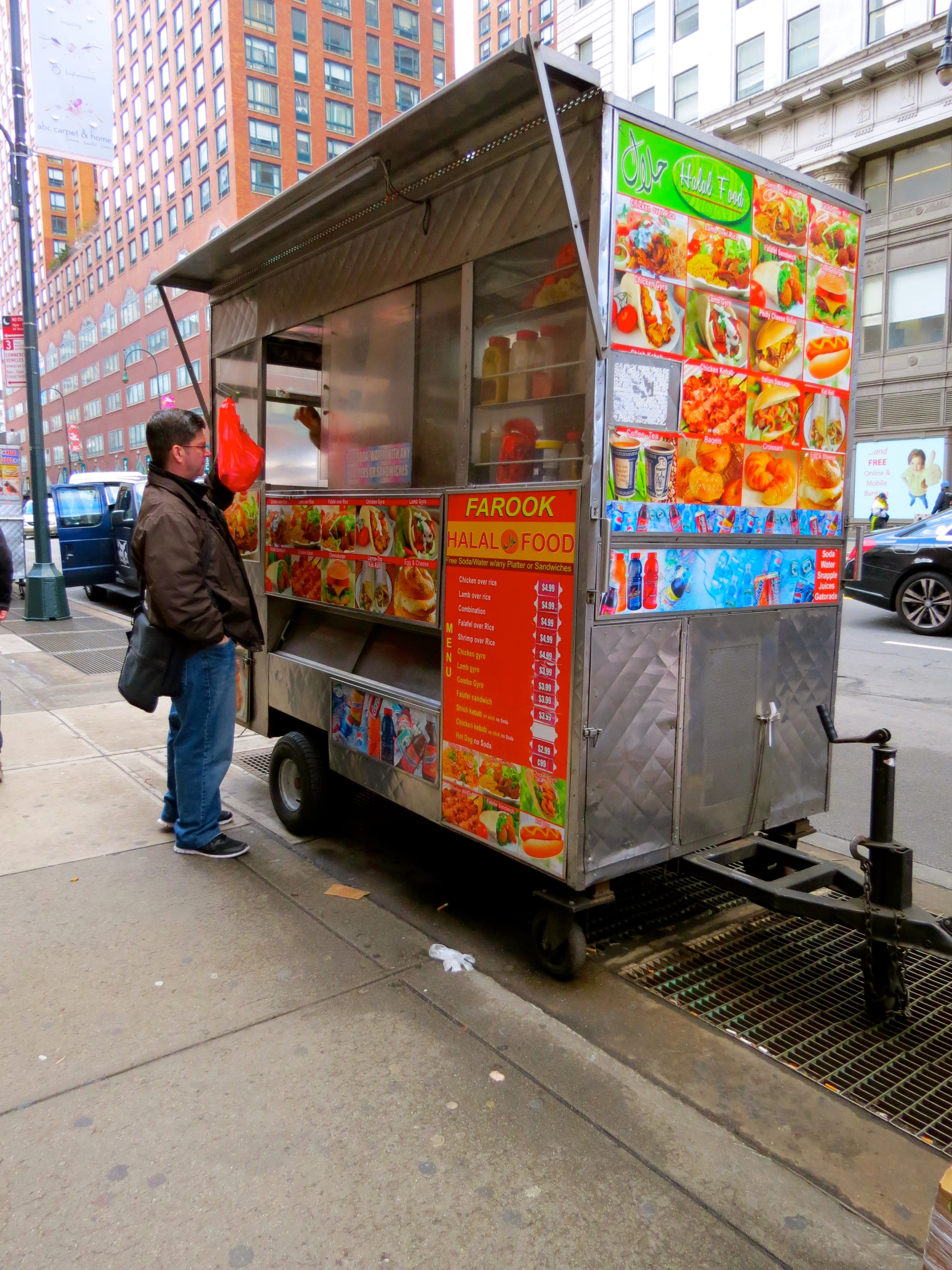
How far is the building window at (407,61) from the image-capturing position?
206 ft

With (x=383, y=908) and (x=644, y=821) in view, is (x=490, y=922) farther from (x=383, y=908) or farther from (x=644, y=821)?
(x=644, y=821)

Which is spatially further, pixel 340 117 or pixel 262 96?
pixel 340 117

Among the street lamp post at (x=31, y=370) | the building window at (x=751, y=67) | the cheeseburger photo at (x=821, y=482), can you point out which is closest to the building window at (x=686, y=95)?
the building window at (x=751, y=67)

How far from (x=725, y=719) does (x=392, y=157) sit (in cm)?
258

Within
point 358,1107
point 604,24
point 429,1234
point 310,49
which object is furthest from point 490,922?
point 310,49

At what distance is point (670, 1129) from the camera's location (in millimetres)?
2459

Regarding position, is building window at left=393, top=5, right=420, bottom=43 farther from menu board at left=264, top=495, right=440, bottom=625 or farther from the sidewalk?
the sidewalk

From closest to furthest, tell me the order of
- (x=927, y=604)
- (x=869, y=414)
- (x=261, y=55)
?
1. (x=927, y=604)
2. (x=869, y=414)
3. (x=261, y=55)

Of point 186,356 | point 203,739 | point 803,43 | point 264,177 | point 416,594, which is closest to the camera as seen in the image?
point 416,594

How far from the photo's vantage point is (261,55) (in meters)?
56.4

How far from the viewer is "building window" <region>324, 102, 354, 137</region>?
195ft

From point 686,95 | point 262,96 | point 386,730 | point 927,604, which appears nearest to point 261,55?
point 262,96

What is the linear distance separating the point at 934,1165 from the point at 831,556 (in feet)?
7.45

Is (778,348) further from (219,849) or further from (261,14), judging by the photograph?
(261,14)
